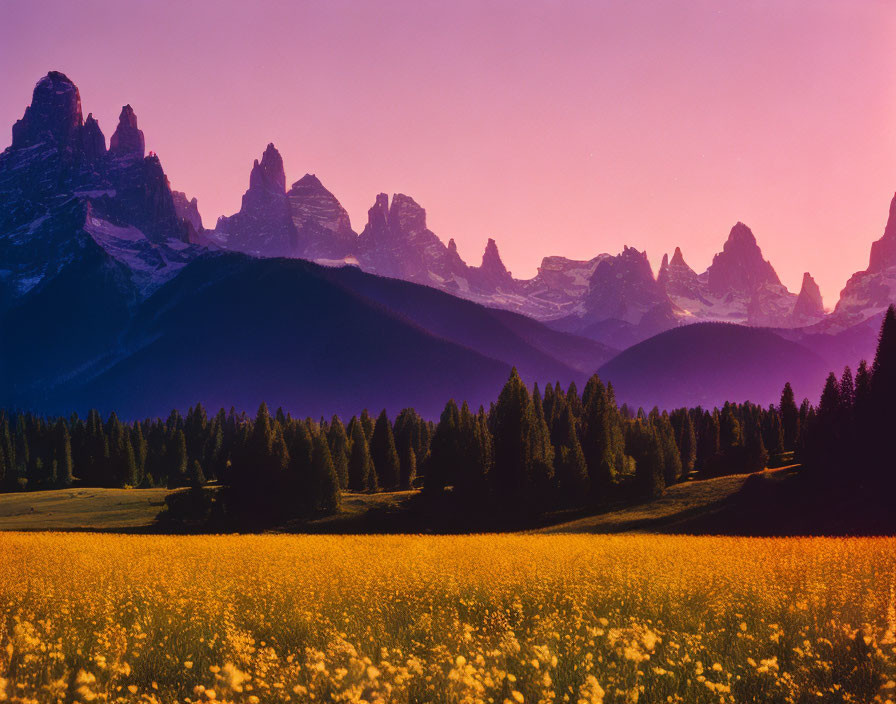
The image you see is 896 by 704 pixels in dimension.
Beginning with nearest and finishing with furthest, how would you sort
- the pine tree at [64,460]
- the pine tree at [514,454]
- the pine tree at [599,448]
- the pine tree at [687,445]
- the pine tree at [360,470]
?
the pine tree at [514,454]
the pine tree at [599,448]
the pine tree at [360,470]
the pine tree at [64,460]
the pine tree at [687,445]

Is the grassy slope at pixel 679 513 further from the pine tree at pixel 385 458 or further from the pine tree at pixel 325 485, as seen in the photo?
the pine tree at pixel 385 458

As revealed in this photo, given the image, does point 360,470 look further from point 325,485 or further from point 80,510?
point 80,510

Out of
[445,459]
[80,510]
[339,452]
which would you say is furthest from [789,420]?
[80,510]

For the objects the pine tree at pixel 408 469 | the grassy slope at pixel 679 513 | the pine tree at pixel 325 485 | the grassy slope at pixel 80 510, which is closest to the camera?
the grassy slope at pixel 679 513

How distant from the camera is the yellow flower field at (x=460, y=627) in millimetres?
8852

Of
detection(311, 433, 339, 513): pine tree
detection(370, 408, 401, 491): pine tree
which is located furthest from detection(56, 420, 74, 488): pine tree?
detection(311, 433, 339, 513): pine tree

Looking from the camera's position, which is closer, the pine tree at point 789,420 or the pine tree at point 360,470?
the pine tree at point 360,470

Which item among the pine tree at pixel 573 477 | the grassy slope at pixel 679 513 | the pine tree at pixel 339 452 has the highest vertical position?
the pine tree at pixel 339 452

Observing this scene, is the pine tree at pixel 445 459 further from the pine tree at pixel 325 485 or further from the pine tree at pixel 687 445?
the pine tree at pixel 687 445

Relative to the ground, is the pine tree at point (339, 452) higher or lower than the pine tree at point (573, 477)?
higher

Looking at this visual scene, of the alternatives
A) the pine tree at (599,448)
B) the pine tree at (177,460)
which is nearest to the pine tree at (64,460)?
the pine tree at (177,460)

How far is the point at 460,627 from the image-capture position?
12078 mm

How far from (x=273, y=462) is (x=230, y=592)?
5868 centimetres

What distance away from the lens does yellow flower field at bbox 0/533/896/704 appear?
8852 mm
